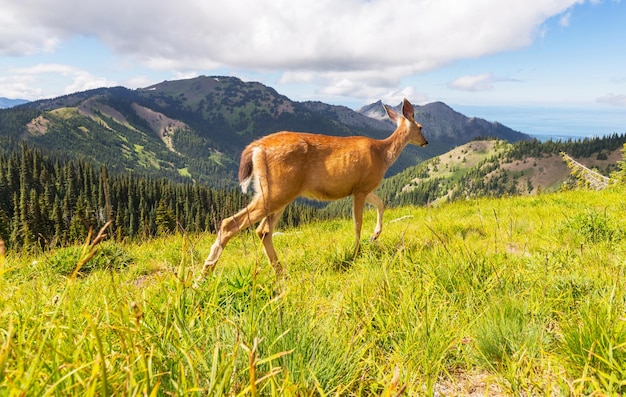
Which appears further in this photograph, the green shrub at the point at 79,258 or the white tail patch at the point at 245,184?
the green shrub at the point at 79,258

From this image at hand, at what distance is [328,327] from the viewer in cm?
295

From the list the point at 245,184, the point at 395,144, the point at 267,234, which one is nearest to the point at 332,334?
the point at 267,234

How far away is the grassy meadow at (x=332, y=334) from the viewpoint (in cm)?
197

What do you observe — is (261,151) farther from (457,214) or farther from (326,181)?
(457,214)

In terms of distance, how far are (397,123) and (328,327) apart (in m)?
8.66

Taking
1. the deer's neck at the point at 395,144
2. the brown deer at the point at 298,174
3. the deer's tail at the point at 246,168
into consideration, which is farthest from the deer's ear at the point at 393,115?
the deer's tail at the point at 246,168

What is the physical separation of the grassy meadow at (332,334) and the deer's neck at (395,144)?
→ 4.43m

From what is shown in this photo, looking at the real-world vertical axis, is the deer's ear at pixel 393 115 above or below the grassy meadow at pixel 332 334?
above

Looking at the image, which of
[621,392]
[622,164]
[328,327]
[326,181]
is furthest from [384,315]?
[622,164]

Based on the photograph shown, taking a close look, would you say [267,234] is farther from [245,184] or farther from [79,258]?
[79,258]

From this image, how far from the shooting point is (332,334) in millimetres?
2871

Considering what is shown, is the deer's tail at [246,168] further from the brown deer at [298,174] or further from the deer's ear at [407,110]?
the deer's ear at [407,110]

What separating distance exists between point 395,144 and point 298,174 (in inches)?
154

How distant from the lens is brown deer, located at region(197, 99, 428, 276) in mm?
6387
